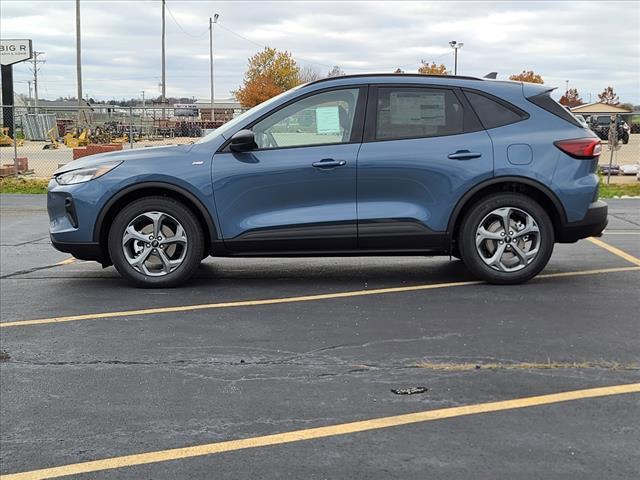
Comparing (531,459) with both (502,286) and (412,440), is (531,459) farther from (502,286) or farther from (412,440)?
(502,286)

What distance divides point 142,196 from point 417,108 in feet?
8.38

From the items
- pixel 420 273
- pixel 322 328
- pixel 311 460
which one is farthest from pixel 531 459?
pixel 420 273

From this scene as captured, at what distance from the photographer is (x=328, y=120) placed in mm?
6676

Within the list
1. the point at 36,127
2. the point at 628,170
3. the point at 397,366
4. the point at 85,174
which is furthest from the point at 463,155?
the point at 36,127

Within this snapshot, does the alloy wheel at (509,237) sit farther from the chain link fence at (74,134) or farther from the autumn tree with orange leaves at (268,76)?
the autumn tree with orange leaves at (268,76)

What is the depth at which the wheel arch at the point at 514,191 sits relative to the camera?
21.5 ft

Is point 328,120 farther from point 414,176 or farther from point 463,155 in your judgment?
point 463,155

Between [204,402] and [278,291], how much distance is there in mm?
2666

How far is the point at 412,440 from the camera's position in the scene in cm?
357

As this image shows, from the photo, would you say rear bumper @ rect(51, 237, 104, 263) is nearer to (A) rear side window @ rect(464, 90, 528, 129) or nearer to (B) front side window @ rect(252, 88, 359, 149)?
(B) front side window @ rect(252, 88, 359, 149)

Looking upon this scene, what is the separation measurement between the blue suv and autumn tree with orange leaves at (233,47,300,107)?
6380cm

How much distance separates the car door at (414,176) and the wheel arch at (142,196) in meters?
1.35

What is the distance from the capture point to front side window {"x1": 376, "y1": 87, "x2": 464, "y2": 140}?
6.66 metres

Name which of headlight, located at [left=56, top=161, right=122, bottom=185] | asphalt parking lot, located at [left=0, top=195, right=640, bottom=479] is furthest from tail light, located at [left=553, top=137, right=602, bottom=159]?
headlight, located at [left=56, top=161, right=122, bottom=185]
